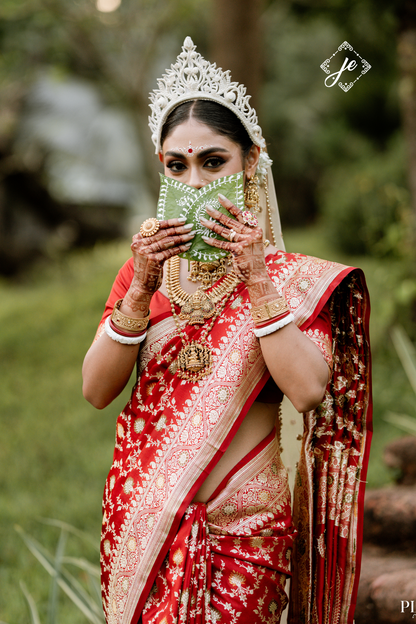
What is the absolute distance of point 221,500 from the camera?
174 centimetres

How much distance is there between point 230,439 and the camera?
173 cm

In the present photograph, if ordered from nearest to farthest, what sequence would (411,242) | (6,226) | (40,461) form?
(40,461) < (411,242) < (6,226)

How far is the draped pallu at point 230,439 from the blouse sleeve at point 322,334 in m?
0.02

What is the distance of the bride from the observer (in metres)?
1.66

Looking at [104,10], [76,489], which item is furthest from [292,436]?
[104,10]

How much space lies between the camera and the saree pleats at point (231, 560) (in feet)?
5.42

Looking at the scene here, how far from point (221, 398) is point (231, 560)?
464 millimetres

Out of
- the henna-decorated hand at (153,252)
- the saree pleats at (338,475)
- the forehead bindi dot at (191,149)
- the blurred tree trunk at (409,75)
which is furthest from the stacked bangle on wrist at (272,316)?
the blurred tree trunk at (409,75)

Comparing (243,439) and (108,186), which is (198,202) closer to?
(243,439)

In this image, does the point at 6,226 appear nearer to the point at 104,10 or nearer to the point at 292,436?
the point at 104,10

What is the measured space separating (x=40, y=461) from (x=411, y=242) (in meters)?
3.67

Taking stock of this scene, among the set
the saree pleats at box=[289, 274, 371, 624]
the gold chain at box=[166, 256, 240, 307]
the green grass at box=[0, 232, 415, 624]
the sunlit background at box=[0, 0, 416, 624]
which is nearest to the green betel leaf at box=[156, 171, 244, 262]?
the gold chain at box=[166, 256, 240, 307]

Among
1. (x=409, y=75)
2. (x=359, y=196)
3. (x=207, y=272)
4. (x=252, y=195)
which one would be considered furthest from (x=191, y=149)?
(x=359, y=196)

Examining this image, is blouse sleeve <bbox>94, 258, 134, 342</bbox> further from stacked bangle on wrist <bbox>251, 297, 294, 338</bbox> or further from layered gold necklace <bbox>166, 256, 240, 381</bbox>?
stacked bangle on wrist <bbox>251, 297, 294, 338</bbox>
